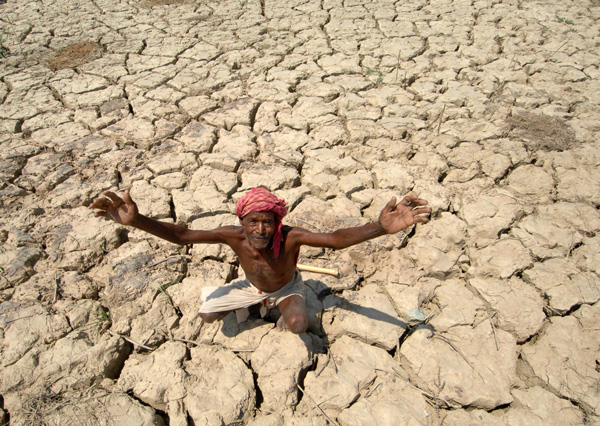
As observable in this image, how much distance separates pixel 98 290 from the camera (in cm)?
224

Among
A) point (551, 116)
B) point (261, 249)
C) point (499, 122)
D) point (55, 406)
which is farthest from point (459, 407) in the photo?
point (551, 116)

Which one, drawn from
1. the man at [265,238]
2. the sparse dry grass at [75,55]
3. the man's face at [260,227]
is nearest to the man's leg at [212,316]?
the man at [265,238]

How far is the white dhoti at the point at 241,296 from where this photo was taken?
198 cm

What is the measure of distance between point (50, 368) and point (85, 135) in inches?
80.0

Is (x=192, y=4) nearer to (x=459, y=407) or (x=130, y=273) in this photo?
(x=130, y=273)

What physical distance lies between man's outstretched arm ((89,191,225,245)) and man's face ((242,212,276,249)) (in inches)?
7.2

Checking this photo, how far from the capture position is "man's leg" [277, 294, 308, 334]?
192 centimetres

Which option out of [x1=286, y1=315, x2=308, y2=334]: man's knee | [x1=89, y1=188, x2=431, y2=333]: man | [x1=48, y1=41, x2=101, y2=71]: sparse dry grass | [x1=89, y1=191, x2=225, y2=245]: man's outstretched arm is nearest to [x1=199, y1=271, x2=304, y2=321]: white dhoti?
[x1=89, y1=188, x2=431, y2=333]: man

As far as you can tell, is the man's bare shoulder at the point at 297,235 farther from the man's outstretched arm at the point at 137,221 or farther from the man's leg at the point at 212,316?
the man's leg at the point at 212,316

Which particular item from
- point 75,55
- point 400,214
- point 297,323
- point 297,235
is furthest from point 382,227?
point 75,55

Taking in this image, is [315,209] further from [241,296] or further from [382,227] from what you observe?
[382,227]

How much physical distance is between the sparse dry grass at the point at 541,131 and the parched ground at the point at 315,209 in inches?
0.9

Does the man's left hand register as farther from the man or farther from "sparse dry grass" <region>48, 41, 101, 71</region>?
"sparse dry grass" <region>48, 41, 101, 71</region>

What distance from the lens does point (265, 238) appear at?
1.80m
